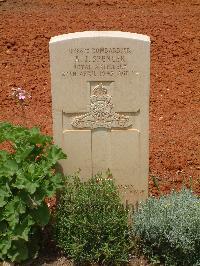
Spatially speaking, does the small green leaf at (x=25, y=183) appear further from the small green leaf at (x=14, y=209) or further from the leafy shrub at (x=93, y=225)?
the leafy shrub at (x=93, y=225)

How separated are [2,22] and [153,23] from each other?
2325 millimetres

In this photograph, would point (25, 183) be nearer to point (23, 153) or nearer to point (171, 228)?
point (23, 153)

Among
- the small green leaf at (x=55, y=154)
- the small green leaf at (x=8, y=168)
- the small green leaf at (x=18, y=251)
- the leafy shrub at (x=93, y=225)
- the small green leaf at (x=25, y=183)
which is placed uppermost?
the small green leaf at (x=55, y=154)

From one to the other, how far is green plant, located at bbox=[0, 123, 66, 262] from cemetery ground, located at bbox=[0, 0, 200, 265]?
47 centimetres

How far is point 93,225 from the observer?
4605mm

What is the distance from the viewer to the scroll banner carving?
15.8 ft

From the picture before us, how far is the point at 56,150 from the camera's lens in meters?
4.70

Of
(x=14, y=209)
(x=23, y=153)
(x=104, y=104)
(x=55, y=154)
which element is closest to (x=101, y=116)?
(x=104, y=104)

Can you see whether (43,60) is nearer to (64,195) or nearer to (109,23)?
(109,23)

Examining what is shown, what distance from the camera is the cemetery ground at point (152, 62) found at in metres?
6.04

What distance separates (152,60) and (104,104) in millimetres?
3558

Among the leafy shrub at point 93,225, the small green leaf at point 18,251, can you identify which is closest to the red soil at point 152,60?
the leafy shrub at point 93,225

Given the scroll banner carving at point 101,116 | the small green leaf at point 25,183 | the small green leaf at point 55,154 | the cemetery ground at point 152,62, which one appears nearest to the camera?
the small green leaf at point 25,183

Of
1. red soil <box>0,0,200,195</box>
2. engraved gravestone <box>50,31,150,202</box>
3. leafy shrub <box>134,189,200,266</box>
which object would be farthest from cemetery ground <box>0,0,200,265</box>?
engraved gravestone <box>50,31,150,202</box>
